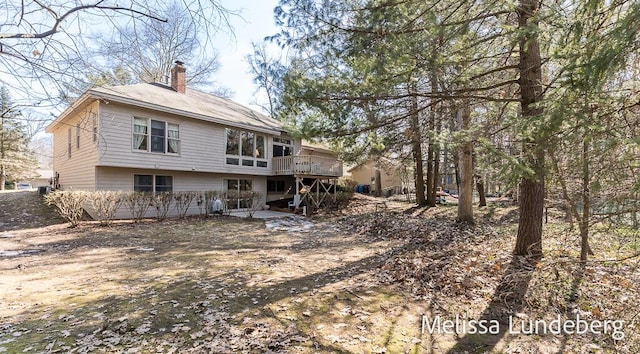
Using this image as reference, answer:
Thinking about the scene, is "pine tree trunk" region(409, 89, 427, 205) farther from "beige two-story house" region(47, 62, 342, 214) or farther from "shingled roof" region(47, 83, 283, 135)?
"shingled roof" region(47, 83, 283, 135)

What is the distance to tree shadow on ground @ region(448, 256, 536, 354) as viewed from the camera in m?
3.25

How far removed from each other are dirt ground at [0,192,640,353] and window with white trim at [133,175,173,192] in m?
4.16

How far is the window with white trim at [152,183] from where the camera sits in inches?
486

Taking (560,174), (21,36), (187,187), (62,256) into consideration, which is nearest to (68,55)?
(21,36)

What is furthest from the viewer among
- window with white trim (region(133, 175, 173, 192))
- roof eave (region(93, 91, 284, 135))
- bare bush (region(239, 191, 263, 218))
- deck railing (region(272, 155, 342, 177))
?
deck railing (region(272, 155, 342, 177))

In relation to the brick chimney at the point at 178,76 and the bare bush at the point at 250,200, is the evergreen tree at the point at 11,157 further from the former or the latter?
the bare bush at the point at 250,200

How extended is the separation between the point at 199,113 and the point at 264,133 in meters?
3.99

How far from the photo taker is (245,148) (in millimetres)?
16062

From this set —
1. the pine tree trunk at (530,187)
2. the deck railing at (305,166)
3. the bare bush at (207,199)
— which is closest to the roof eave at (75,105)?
the bare bush at (207,199)

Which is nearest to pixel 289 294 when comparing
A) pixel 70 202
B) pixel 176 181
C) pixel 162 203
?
pixel 70 202

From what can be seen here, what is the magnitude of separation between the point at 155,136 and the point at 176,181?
2259mm

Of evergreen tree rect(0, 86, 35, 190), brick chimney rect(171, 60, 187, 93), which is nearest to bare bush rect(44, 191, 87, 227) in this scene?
brick chimney rect(171, 60, 187, 93)

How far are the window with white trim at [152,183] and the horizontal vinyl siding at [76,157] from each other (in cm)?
145

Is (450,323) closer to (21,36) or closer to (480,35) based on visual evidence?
(480,35)
